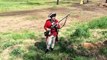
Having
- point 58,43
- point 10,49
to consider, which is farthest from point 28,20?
point 10,49

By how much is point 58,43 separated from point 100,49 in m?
1.84

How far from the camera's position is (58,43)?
15.4 m

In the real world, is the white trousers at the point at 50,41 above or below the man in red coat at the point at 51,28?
below

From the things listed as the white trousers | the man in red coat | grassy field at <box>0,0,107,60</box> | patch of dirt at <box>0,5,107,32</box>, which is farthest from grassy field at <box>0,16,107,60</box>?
patch of dirt at <box>0,5,107,32</box>

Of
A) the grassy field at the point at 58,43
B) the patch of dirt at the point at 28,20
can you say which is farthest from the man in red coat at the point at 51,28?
the patch of dirt at the point at 28,20

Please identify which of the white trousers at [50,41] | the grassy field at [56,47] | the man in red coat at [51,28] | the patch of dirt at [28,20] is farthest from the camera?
the patch of dirt at [28,20]

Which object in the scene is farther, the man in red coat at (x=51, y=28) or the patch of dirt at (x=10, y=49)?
the patch of dirt at (x=10, y=49)

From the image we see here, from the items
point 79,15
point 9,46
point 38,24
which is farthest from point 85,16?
point 9,46

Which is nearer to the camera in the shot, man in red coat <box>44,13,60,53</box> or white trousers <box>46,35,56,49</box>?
man in red coat <box>44,13,60,53</box>

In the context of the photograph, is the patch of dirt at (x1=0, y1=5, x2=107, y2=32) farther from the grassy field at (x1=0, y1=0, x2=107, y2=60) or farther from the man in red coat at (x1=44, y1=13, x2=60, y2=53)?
the man in red coat at (x1=44, y1=13, x2=60, y2=53)

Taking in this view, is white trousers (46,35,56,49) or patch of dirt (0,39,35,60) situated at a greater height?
white trousers (46,35,56,49)

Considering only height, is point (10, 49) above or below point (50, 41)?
below

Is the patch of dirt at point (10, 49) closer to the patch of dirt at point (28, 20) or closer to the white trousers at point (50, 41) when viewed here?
the white trousers at point (50, 41)

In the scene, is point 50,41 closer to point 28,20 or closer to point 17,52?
point 17,52
